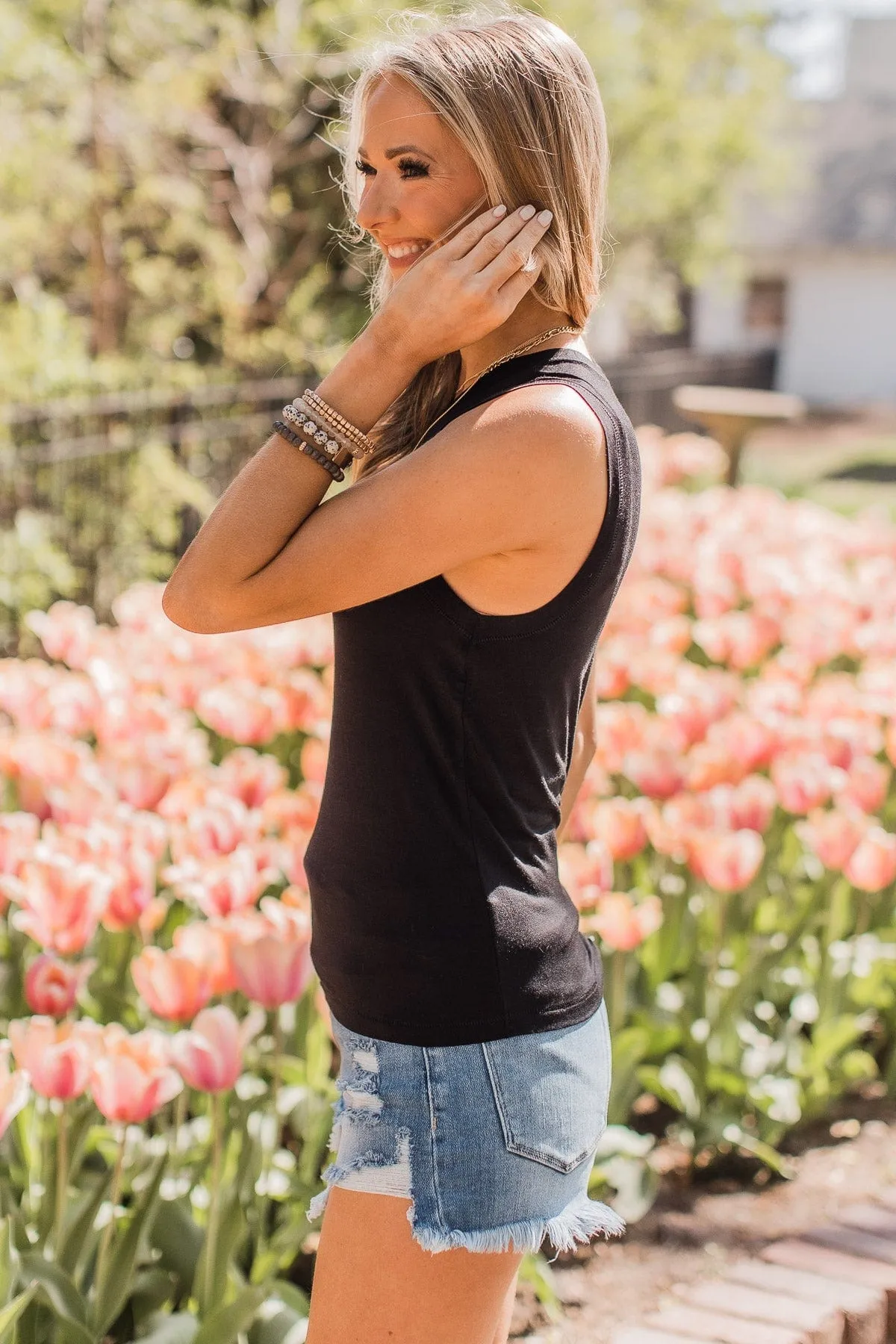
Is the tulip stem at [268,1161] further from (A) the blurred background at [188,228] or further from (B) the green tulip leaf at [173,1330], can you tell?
(A) the blurred background at [188,228]

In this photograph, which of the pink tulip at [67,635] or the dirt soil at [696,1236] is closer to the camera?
the dirt soil at [696,1236]

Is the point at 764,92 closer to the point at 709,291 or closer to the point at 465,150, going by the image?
the point at 709,291

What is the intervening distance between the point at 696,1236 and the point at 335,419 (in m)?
2.07

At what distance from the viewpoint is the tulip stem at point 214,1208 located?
2242 mm

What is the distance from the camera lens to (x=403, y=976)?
158 cm

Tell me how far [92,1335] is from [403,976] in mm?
972

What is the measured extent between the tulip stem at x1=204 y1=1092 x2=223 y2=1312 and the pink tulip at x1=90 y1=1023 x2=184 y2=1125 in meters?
0.12

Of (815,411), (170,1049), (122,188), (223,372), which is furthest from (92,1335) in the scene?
(815,411)

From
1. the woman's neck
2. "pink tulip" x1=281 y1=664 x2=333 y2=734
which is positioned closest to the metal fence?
"pink tulip" x1=281 y1=664 x2=333 y2=734

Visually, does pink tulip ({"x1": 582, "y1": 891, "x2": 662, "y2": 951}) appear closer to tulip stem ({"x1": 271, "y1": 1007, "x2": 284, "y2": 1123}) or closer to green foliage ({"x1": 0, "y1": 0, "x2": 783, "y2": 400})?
tulip stem ({"x1": 271, "y1": 1007, "x2": 284, "y2": 1123})

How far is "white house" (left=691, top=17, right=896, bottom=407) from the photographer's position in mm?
31438

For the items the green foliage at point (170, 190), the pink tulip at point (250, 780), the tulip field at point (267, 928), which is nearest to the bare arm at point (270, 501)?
the tulip field at point (267, 928)

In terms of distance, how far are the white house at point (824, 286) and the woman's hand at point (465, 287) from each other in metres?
30.1

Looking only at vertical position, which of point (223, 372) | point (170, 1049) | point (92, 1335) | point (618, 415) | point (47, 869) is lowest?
point (92, 1335)
